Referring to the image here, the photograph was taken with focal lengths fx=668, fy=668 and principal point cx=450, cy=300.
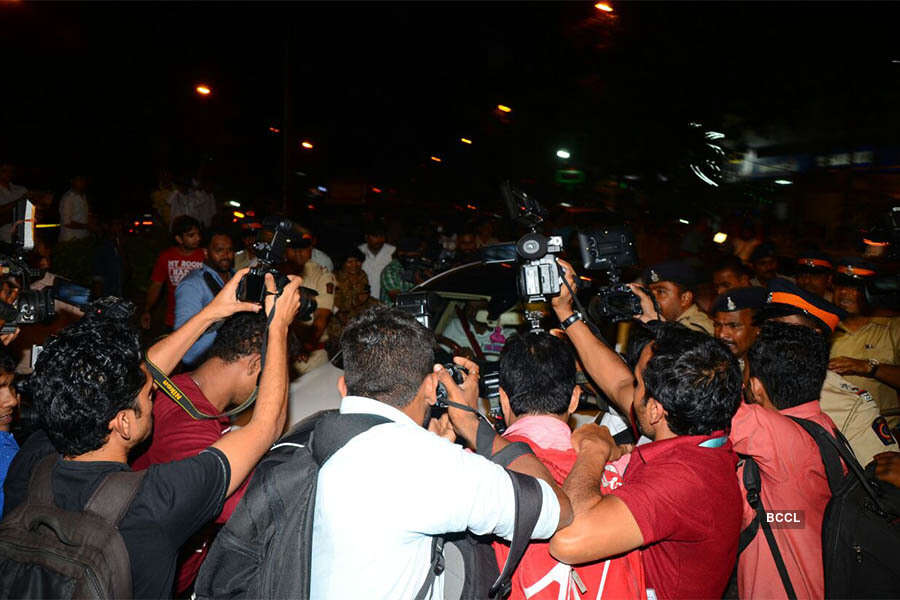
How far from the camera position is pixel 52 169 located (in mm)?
14047

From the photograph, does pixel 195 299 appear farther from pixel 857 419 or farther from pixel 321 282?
pixel 857 419

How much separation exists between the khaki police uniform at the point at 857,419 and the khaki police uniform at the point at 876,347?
95cm

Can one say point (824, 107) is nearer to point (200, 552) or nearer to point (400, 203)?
point (400, 203)

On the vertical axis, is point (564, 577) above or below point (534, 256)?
below

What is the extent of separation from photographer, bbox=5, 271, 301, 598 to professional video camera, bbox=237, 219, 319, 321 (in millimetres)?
468

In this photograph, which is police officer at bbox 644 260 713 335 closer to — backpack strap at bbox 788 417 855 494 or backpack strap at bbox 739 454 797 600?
backpack strap at bbox 788 417 855 494

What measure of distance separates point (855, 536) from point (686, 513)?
0.88 meters

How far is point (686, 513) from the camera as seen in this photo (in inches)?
89.8

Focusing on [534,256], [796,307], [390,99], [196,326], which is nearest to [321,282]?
[196,326]

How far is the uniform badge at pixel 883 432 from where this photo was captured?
3482 mm

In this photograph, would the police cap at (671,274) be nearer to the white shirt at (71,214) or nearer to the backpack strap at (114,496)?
the backpack strap at (114,496)

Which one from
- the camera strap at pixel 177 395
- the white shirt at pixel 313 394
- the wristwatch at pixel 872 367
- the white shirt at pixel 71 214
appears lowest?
the wristwatch at pixel 872 367

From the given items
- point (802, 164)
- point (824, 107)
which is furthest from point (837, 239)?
point (802, 164)

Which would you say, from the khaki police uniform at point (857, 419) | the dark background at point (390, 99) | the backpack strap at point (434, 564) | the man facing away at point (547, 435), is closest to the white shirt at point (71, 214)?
the dark background at point (390, 99)
